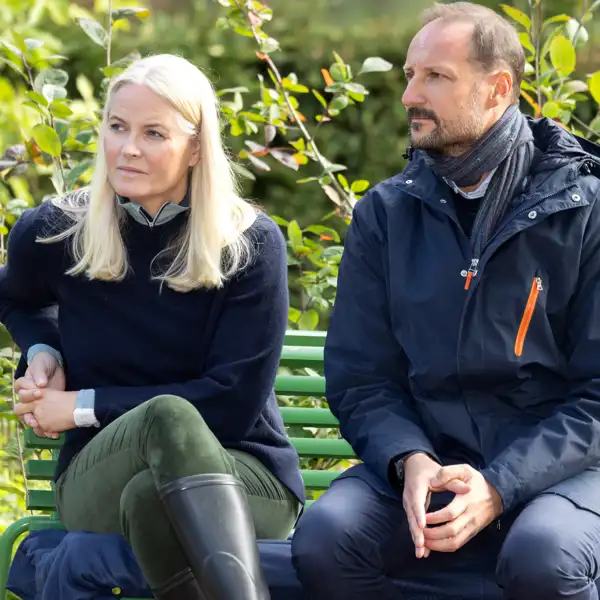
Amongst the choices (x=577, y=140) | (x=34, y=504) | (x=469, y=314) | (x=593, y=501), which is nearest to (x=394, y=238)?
(x=469, y=314)

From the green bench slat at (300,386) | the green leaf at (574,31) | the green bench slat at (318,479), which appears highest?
the green leaf at (574,31)

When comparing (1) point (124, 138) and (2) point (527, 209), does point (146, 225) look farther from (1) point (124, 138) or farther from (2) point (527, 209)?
(2) point (527, 209)

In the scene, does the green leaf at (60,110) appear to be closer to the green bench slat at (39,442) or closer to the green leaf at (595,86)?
the green bench slat at (39,442)

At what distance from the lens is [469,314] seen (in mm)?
3281

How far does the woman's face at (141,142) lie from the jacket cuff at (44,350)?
430mm

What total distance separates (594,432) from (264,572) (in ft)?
2.61

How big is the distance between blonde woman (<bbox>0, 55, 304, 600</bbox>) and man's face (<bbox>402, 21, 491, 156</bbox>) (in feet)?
1.66

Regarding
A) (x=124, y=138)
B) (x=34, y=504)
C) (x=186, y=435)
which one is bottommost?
(x=34, y=504)

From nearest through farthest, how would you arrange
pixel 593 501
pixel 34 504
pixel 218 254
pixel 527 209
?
pixel 593 501
pixel 527 209
pixel 218 254
pixel 34 504

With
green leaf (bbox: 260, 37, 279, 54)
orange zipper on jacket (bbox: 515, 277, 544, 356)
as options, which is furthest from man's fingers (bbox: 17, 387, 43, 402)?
green leaf (bbox: 260, 37, 279, 54)

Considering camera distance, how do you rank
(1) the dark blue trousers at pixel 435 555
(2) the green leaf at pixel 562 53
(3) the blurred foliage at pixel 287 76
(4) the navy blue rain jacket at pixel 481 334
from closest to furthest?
(1) the dark blue trousers at pixel 435 555 → (4) the navy blue rain jacket at pixel 481 334 → (2) the green leaf at pixel 562 53 → (3) the blurred foliage at pixel 287 76

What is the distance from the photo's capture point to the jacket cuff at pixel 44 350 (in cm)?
360

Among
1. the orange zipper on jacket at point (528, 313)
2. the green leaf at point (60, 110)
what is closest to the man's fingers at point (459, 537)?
the orange zipper on jacket at point (528, 313)

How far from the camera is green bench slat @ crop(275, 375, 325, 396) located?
3873 mm
